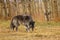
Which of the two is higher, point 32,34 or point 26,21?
point 26,21

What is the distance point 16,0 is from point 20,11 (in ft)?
4.40

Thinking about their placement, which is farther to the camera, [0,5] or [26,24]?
[0,5]

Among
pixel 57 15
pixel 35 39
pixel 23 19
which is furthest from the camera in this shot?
pixel 57 15

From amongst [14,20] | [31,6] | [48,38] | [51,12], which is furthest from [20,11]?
[48,38]

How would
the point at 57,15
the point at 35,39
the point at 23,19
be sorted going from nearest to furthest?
the point at 35,39 → the point at 23,19 → the point at 57,15

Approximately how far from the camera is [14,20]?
17609 millimetres

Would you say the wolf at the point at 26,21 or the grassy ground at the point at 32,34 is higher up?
the wolf at the point at 26,21

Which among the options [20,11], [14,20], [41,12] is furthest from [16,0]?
[14,20]

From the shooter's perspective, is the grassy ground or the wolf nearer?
the grassy ground

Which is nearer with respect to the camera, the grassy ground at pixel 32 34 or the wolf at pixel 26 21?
the grassy ground at pixel 32 34

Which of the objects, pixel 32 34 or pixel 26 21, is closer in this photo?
pixel 32 34

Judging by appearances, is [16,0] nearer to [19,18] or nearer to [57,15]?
[57,15]

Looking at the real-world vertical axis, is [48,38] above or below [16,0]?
below

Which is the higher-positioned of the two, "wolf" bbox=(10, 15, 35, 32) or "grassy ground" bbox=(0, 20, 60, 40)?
"wolf" bbox=(10, 15, 35, 32)
